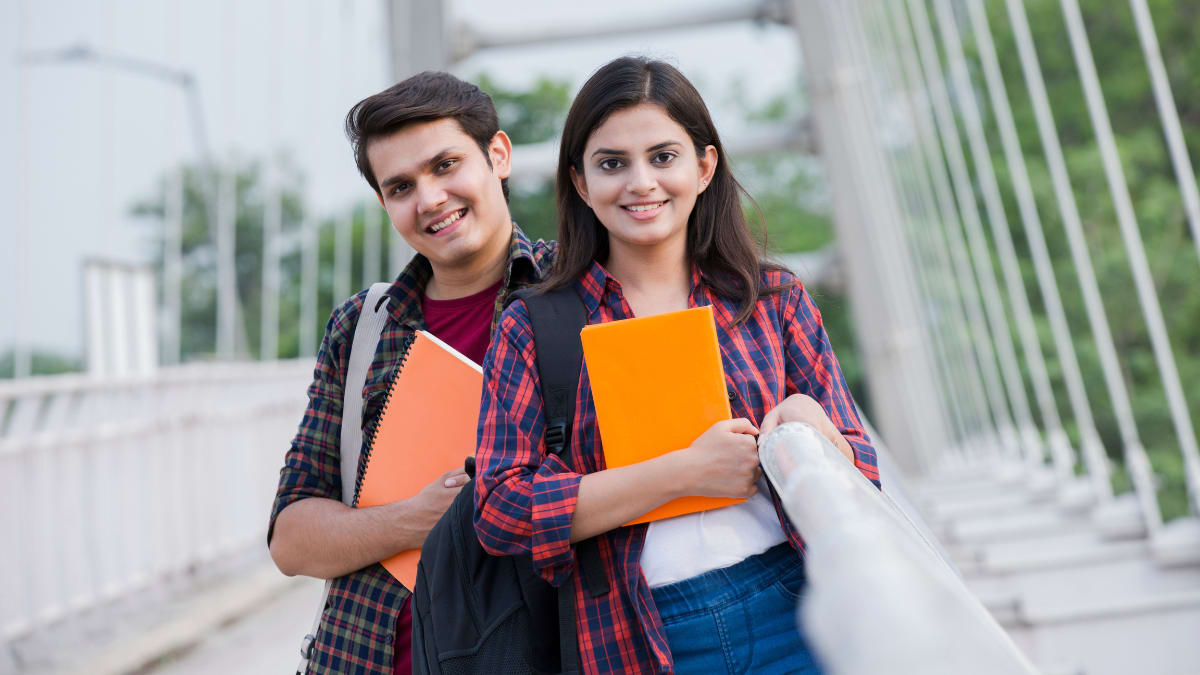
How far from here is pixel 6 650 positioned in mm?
3459

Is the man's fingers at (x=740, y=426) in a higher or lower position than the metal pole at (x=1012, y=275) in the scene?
lower

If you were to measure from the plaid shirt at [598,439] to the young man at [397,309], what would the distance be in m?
0.22

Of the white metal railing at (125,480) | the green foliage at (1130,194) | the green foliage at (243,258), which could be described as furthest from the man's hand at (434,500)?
the green foliage at (243,258)

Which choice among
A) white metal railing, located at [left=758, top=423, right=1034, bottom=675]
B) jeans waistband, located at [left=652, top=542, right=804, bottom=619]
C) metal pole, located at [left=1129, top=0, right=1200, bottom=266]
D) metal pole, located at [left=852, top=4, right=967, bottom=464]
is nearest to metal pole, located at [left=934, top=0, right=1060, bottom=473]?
metal pole, located at [left=1129, top=0, right=1200, bottom=266]

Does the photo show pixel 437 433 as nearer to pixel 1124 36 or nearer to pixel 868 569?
pixel 868 569

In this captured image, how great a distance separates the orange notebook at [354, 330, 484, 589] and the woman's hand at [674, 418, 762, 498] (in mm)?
364

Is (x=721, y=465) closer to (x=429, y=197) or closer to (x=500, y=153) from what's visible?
(x=429, y=197)

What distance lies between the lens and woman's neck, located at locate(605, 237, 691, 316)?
133 centimetres

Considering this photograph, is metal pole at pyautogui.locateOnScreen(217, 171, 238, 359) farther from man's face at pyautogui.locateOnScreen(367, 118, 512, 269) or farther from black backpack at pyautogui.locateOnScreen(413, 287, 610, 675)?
black backpack at pyautogui.locateOnScreen(413, 287, 610, 675)

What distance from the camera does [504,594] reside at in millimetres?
1184

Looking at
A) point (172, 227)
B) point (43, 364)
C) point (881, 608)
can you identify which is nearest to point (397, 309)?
point (881, 608)

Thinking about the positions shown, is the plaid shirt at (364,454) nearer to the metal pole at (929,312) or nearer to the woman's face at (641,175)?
the woman's face at (641,175)

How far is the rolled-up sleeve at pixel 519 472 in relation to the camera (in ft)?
3.66

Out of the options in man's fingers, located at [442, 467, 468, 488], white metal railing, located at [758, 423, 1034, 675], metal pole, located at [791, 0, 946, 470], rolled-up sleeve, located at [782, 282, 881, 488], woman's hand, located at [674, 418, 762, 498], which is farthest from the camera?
metal pole, located at [791, 0, 946, 470]
